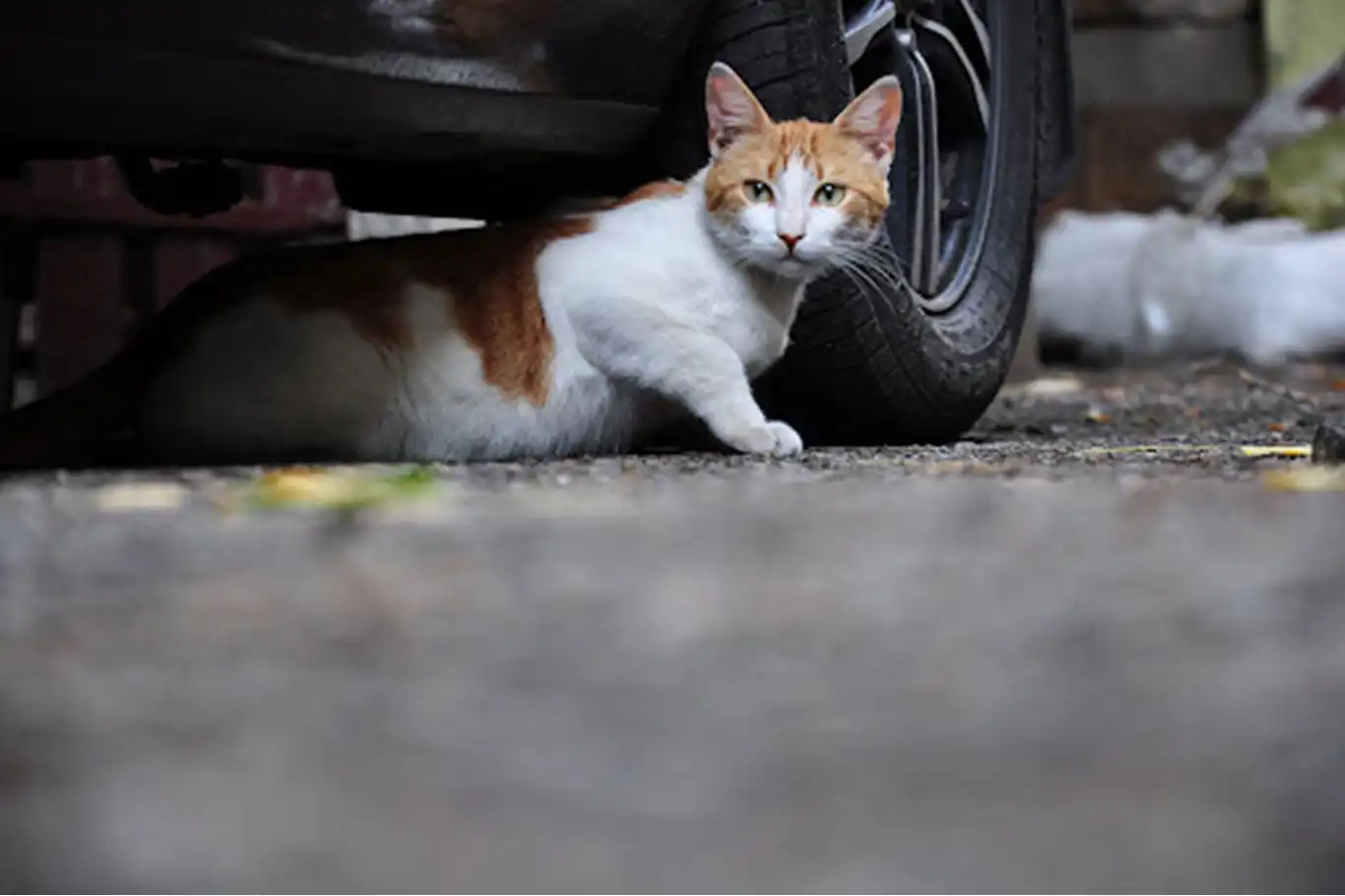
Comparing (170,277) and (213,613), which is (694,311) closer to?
(213,613)

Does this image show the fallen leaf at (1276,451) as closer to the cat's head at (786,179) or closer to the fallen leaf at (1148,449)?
the fallen leaf at (1148,449)

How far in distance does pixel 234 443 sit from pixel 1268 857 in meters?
1.56

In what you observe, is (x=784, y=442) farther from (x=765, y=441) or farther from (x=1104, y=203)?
(x=1104, y=203)

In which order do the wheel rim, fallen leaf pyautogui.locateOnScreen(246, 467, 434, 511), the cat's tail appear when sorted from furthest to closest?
the wheel rim < the cat's tail < fallen leaf pyautogui.locateOnScreen(246, 467, 434, 511)

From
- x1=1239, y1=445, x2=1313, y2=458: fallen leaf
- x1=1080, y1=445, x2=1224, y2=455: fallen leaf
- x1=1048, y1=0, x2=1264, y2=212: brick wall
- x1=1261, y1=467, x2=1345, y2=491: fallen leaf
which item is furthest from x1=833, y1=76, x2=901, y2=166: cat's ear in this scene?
x1=1048, y1=0, x2=1264, y2=212: brick wall

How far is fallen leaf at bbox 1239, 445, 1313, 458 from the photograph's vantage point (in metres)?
1.87

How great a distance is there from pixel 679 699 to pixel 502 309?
1.38m

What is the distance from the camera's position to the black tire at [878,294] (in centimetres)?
209

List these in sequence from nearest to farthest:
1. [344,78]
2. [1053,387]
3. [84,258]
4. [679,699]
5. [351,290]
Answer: [679,699]
[344,78]
[351,290]
[84,258]
[1053,387]

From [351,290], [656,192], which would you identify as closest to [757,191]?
[656,192]

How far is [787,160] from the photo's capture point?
2053 mm

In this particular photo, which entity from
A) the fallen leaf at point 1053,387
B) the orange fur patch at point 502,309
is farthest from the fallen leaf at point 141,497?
the fallen leaf at point 1053,387

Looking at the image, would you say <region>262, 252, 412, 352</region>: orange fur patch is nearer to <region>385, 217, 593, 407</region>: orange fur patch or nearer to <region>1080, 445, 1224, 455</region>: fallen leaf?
<region>385, 217, 593, 407</region>: orange fur patch

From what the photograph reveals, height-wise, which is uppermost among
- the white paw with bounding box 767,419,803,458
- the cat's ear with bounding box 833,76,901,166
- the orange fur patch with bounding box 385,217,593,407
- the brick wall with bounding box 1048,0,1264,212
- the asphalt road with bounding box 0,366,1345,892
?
the brick wall with bounding box 1048,0,1264,212
